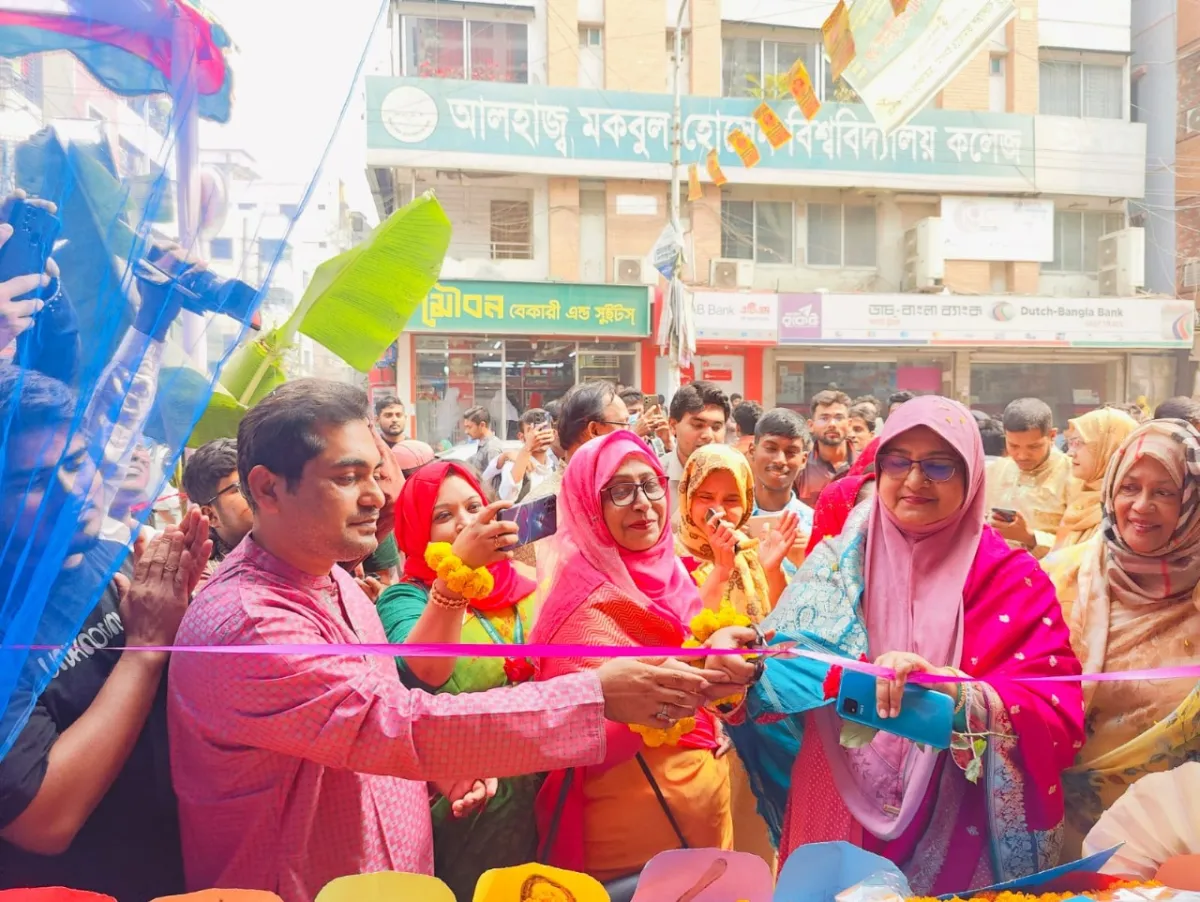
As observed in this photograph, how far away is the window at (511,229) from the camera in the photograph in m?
14.8

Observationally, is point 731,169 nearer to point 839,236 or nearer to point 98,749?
point 839,236

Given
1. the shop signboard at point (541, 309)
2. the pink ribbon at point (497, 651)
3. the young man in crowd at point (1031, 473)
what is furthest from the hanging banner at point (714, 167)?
the pink ribbon at point (497, 651)

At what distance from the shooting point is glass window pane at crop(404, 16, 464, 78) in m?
13.6

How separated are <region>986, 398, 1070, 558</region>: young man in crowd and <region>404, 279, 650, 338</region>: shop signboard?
33.0 feet

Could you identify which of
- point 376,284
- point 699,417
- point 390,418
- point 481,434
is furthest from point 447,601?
point 481,434

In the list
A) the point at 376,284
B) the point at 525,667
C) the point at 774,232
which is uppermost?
the point at 774,232

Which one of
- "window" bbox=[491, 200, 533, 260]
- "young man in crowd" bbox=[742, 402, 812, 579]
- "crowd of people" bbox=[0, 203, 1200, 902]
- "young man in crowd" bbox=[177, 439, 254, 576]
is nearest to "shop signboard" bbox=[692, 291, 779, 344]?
"window" bbox=[491, 200, 533, 260]

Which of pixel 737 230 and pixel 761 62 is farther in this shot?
pixel 737 230

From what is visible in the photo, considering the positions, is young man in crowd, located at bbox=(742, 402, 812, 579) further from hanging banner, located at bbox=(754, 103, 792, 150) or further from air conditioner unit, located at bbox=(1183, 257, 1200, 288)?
air conditioner unit, located at bbox=(1183, 257, 1200, 288)

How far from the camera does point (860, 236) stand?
16.1m

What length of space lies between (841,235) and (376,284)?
14.8 metres

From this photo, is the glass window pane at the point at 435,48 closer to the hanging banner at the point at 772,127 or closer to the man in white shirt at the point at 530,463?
the hanging banner at the point at 772,127

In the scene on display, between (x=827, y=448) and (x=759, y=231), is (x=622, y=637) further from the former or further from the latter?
(x=759, y=231)

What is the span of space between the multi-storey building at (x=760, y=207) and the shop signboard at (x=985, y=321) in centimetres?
4
